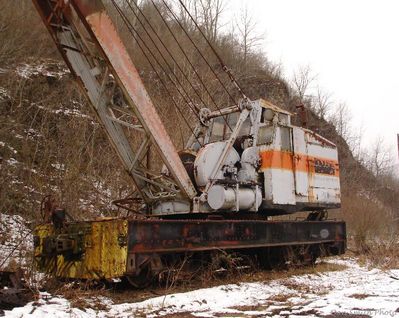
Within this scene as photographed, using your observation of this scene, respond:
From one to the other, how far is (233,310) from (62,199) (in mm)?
5494

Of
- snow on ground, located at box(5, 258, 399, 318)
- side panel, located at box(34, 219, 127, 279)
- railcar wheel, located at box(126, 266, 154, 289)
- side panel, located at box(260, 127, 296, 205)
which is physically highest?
side panel, located at box(260, 127, 296, 205)

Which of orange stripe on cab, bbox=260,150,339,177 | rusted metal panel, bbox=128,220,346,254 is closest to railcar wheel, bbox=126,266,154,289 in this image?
rusted metal panel, bbox=128,220,346,254

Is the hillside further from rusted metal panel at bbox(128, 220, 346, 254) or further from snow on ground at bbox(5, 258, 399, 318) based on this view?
snow on ground at bbox(5, 258, 399, 318)

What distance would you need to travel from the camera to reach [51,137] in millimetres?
14375

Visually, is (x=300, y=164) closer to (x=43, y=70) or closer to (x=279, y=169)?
(x=279, y=169)

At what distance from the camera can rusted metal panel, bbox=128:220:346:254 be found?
22.8ft

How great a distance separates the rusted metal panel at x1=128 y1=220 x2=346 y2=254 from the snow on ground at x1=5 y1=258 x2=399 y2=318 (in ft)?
2.45

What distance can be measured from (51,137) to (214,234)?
8.09m

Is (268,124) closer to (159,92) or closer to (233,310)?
(233,310)

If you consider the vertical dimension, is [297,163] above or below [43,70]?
below

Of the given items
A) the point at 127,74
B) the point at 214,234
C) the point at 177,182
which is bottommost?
the point at 214,234

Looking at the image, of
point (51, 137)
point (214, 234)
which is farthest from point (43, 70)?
point (214, 234)

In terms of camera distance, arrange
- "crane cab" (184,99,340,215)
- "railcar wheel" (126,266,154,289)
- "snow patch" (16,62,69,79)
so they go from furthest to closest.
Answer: "snow patch" (16,62,69,79) → "crane cab" (184,99,340,215) → "railcar wheel" (126,266,154,289)

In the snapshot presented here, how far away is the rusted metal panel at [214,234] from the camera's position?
6945 millimetres
